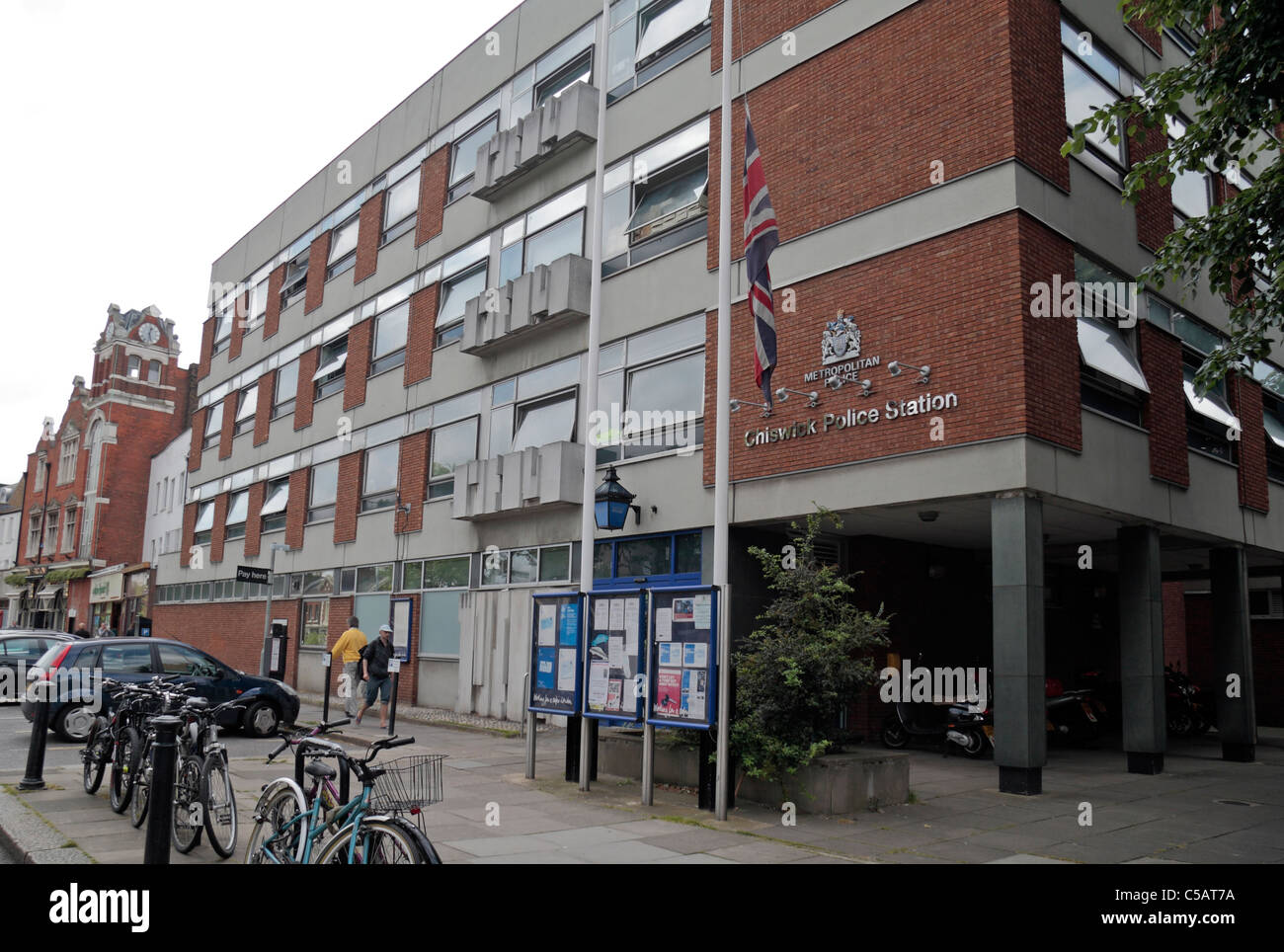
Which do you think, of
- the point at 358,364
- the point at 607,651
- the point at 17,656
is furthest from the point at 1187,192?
the point at 17,656

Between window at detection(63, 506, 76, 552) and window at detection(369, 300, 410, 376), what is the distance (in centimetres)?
3923

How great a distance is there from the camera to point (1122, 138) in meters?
14.7

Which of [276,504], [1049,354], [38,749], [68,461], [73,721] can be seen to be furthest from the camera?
[68,461]

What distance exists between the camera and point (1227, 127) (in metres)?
10.7

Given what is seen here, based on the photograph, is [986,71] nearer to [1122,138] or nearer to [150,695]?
[1122,138]

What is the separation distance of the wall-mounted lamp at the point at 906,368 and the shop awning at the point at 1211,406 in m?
5.42

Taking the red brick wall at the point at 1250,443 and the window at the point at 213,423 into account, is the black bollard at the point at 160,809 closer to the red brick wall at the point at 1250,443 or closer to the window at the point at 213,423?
the red brick wall at the point at 1250,443

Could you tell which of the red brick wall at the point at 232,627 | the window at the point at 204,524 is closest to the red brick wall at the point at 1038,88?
the red brick wall at the point at 232,627

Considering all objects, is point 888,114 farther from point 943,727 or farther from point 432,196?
point 432,196

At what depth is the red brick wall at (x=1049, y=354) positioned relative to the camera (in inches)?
463

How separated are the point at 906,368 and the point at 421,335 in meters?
14.4

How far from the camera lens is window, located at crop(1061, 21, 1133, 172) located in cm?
1362

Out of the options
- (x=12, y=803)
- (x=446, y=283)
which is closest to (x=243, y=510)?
(x=446, y=283)

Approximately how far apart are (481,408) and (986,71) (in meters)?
12.5
